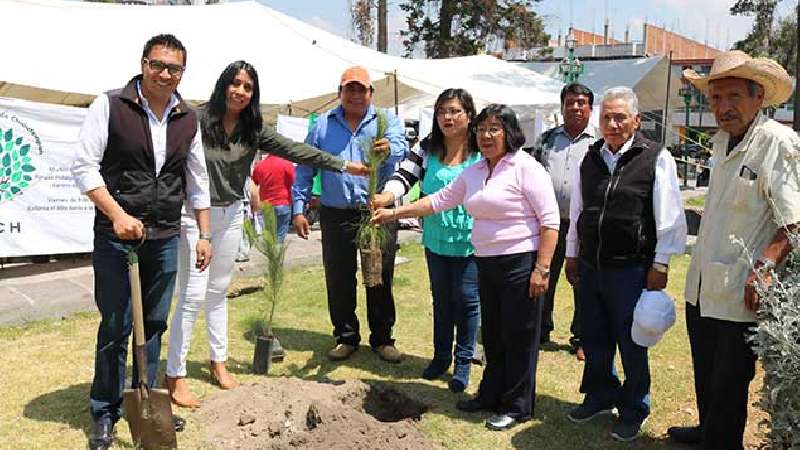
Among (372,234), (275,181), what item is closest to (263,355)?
(372,234)

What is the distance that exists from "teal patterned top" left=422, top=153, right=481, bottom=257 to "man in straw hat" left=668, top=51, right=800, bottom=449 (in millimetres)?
1560

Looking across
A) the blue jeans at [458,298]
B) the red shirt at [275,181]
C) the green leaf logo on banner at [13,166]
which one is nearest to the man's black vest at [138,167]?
the blue jeans at [458,298]

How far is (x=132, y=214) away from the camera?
338cm

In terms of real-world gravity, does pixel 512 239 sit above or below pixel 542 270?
above

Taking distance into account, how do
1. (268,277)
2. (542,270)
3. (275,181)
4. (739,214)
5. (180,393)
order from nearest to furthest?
1. (739,214)
2. (542,270)
3. (180,393)
4. (268,277)
5. (275,181)

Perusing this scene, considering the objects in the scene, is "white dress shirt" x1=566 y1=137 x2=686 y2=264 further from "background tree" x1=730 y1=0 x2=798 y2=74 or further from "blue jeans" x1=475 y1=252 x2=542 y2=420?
"background tree" x1=730 y1=0 x2=798 y2=74

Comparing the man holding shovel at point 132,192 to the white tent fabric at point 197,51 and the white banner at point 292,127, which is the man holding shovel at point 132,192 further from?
the white tent fabric at point 197,51

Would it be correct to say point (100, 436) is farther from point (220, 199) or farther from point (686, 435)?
point (686, 435)

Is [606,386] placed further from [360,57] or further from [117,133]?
[360,57]

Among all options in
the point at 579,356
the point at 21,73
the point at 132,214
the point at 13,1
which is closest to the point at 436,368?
the point at 579,356

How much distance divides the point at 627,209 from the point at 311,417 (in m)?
1.97

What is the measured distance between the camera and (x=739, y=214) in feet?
9.98

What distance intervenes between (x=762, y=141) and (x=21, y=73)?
1021cm

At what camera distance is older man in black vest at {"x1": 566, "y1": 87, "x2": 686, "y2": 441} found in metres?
3.60
